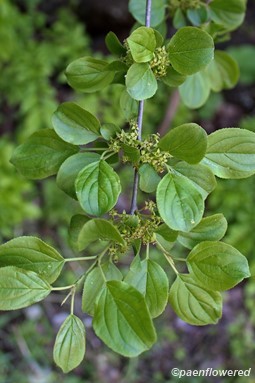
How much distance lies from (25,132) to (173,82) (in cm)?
198

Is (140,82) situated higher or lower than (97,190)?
higher

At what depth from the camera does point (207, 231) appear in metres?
0.79

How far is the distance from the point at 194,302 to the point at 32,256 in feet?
0.85

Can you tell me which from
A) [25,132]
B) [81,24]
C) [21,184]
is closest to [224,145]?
[21,184]

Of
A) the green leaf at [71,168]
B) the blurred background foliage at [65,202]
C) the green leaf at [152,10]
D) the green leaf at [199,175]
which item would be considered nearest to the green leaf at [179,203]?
the green leaf at [199,175]

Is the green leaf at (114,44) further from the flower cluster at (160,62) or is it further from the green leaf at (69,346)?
the green leaf at (69,346)

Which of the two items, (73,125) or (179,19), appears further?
(179,19)

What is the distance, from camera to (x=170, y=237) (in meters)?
0.74

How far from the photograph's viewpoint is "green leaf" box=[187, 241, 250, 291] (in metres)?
0.73

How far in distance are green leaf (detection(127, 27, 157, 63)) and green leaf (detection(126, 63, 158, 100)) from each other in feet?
0.04

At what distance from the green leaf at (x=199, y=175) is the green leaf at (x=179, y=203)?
0.9 inches

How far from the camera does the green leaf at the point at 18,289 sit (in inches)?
28.2

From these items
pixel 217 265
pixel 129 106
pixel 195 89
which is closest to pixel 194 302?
pixel 217 265

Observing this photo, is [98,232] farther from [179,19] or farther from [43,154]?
[179,19]
